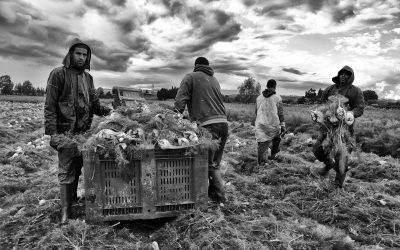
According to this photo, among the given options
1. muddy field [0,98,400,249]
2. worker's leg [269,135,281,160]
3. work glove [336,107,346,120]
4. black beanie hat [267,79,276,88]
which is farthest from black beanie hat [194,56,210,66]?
worker's leg [269,135,281,160]

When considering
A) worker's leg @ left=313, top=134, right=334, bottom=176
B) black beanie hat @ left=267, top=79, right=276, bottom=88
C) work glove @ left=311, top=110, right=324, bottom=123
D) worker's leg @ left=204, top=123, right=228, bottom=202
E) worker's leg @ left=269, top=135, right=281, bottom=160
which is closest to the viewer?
worker's leg @ left=204, top=123, right=228, bottom=202

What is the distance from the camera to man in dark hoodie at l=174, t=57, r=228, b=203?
194 inches

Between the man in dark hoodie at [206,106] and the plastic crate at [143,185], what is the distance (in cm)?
82

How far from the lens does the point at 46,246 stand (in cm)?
347

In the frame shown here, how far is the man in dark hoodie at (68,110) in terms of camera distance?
4258mm

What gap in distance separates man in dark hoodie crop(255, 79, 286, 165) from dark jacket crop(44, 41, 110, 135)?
4791 millimetres

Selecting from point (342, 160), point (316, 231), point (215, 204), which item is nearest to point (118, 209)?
point (215, 204)

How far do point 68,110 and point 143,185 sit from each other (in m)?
1.47

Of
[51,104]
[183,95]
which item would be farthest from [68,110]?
[183,95]

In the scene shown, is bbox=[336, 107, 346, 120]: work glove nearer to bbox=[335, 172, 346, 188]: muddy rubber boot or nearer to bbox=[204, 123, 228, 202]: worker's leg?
bbox=[335, 172, 346, 188]: muddy rubber boot

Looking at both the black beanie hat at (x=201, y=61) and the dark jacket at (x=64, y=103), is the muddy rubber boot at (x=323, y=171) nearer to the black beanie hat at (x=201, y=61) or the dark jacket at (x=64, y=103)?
the black beanie hat at (x=201, y=61)

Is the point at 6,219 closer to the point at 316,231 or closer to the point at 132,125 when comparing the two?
the point at 132,125

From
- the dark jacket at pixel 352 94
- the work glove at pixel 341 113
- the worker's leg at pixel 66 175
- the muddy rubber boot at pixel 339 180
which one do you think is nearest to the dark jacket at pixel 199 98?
the worker's leg at pixel 66 175

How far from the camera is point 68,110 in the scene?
174 inches
